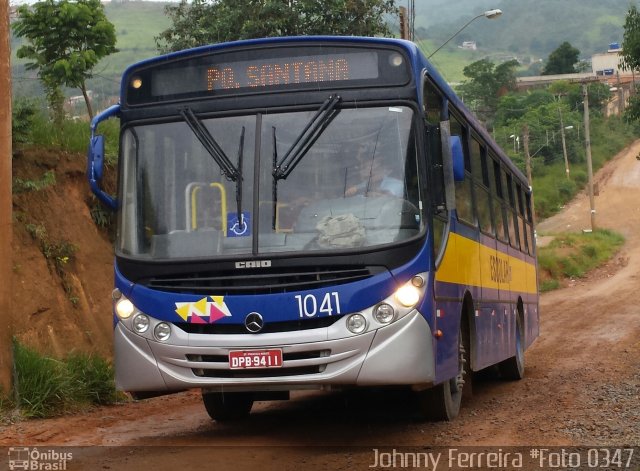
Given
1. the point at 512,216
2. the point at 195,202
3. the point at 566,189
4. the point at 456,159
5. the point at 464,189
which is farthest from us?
the point at 566,189

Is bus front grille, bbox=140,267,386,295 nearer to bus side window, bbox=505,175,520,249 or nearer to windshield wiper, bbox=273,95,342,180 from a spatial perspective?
windshield wiper, bbox=273,95,342,180

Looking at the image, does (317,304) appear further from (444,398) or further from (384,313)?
(444,398)

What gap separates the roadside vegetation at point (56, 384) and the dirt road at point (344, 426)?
0.80ft

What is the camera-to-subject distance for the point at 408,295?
25.8 ft

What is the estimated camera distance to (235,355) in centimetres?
781

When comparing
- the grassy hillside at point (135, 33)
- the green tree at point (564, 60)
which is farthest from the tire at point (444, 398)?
the green tree at point (564, 60)

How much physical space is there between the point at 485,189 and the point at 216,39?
1516 centimetres

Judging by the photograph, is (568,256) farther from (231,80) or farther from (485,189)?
(231,80)

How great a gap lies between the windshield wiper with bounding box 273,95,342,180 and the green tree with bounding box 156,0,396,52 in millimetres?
16152

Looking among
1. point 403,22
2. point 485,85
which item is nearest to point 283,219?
point 403,22

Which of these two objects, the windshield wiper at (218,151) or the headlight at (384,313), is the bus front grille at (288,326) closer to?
the headlight at (384,313)

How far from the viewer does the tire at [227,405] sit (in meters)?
9.88

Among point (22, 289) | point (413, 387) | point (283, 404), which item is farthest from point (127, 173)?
point (22, 289)

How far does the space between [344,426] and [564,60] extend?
402ft
